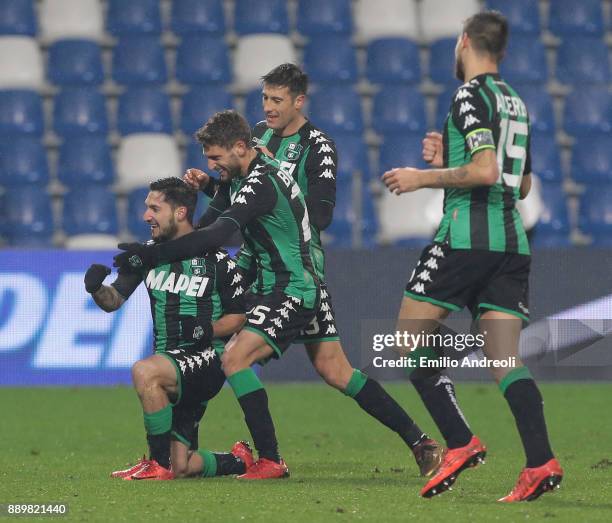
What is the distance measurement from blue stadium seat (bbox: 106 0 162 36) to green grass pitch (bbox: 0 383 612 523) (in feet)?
14.7

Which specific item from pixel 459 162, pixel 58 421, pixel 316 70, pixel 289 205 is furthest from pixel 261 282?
pixel 316 70

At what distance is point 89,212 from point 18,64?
6.72 ft

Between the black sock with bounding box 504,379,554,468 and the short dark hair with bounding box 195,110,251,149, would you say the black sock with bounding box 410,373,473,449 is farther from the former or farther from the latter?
the short dark hair with bounding box 195,110,251,149

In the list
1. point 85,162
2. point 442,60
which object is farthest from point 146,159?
point 442,60

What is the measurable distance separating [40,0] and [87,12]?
60 cm

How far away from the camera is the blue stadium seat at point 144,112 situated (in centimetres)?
1328

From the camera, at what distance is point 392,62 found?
545 inches

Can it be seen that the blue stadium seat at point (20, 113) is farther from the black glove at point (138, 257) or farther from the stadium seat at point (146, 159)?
the black glove at point (138, 257)

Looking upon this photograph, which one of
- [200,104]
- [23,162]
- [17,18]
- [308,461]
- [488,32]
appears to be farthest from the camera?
[17,18]

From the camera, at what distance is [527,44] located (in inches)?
554

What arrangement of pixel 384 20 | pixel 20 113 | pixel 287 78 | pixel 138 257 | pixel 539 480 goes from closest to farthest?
1. pixel 539 480
2. pixel 138 257
3. pixel 287 78
4. pixel 20 113
5. pixel 384 20

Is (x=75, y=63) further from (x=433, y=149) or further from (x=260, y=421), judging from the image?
(x=433, y=149)

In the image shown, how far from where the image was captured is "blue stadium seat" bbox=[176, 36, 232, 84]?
1367cm

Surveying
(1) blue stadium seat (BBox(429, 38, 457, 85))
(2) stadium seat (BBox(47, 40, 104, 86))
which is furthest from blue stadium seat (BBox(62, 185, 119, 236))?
(1) blue stadium seat (BBox(429, 38, 457, 85))
